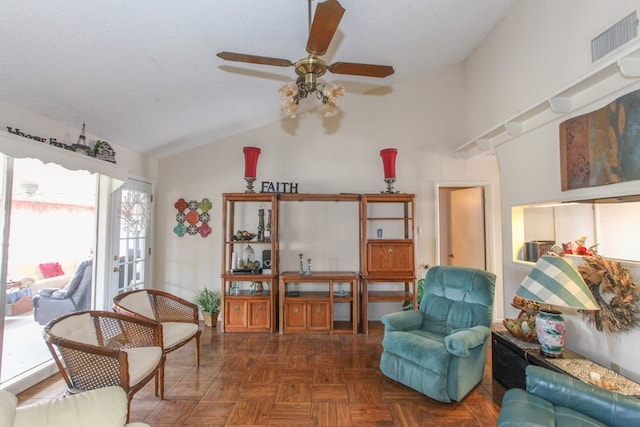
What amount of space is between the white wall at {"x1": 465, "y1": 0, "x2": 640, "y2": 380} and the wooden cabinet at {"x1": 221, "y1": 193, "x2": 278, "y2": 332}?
2802mm

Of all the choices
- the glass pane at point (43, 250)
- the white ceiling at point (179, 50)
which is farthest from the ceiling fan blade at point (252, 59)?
the glass pane at point (43, 250)

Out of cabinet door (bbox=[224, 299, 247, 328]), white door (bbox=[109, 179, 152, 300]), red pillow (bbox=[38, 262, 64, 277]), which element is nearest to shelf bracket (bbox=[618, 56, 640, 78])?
cabinet door (bbox=[224, 299, 247, 328])

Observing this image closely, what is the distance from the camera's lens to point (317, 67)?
6.22 ft

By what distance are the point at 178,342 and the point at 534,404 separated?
258cm

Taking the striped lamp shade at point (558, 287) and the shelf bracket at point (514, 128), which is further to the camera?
the shelf bracket at point (514, 128)

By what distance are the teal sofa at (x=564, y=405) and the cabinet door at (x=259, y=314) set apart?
2.83 m

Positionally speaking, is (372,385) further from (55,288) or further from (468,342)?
(55,288)

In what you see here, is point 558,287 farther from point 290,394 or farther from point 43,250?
point 43,250

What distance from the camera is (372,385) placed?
102 inches

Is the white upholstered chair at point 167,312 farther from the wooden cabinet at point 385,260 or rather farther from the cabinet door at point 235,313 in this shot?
the wooden cabinet at point 385,260

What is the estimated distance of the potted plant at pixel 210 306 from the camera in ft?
13.4

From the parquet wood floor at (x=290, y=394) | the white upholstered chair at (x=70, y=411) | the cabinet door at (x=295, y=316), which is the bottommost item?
the parquet wood floor at (x=290, y=394)

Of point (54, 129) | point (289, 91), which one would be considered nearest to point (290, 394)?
point (289, 91)

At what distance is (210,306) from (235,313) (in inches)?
17.8
